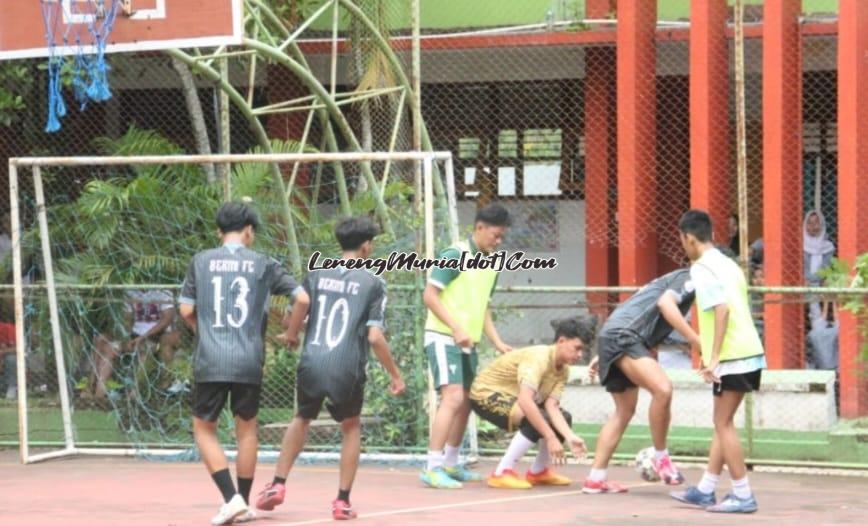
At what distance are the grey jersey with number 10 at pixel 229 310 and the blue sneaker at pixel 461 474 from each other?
218cm

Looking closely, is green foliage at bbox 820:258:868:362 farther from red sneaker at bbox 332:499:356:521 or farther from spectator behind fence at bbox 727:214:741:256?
red sneaker at bbox 332:499:356:521

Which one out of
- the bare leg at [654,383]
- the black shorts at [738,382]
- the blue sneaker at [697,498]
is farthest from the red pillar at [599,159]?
the black shorts at [738,382]

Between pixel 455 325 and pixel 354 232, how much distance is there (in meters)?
1.31

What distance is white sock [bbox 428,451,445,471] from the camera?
10453 millimetres

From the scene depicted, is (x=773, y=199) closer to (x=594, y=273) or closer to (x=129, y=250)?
(x=594, y=273)

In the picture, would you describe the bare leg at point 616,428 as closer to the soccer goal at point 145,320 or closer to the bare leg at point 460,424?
the bare leg at point 460,424

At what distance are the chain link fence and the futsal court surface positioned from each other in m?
3.91

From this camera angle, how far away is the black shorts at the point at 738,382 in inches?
372

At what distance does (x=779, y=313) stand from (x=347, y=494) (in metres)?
7.22

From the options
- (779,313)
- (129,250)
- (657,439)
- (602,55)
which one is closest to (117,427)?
(129,250)

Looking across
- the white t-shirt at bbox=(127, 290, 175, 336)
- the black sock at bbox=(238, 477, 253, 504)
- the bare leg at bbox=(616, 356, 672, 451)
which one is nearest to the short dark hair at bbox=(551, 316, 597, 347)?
the bare leg at bbox=(616, 356, 672, 451)

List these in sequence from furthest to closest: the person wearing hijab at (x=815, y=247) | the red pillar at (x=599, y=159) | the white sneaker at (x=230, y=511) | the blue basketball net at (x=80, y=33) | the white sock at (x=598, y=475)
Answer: the red pillar at (x=599, y=159), the person wearing hijab at (x=815, y=247), the blue basketball net at (x=80, y=33), the white sock at (x=598, y=475), the white sneaker at (x=230, y=511)

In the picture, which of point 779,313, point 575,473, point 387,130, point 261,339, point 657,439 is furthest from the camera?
point 387,130

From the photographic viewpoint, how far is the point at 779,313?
602 inches
